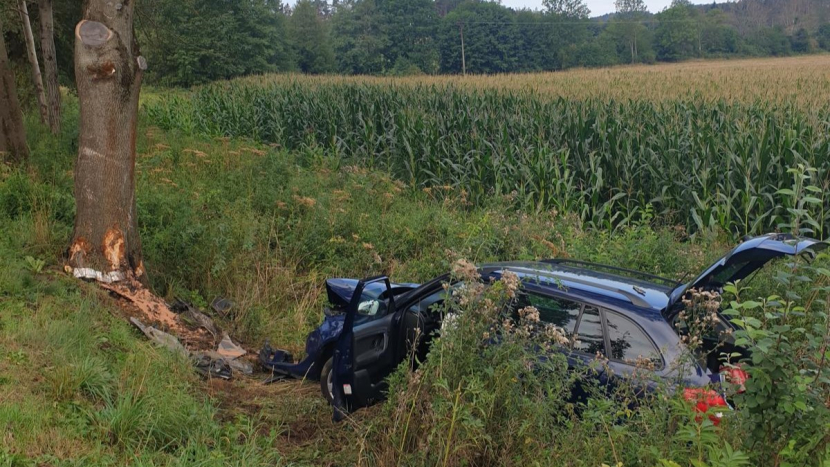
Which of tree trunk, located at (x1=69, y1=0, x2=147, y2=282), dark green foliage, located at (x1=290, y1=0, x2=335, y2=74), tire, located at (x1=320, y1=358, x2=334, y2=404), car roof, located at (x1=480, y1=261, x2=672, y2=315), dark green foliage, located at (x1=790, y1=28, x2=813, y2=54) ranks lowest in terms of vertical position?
tire, located at (x1=320, y1=358, x2=334, y2=404)

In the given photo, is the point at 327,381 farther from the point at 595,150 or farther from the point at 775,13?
the point at 775,13

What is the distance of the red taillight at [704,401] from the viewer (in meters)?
3.60

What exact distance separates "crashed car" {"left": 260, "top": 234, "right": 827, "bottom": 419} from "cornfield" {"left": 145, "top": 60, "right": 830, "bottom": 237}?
3.52 m

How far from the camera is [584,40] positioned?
87.8 m

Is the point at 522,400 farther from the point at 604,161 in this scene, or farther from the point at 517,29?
the point at 517,29

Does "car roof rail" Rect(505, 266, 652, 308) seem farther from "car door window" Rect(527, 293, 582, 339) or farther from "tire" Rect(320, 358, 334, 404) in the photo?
"tire" Rect(320, 358, 334, 404)

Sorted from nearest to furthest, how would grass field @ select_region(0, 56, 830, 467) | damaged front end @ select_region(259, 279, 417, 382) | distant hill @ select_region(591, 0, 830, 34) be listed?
Result: grass field @ select_region(0, 56, 830, 467) < damaged front end @ select_region(259, 279, 417, 382) < distant hill @ select_region(591, 0, 830, 34)

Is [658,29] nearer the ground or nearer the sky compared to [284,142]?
nearer the sky

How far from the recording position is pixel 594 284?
537 cm

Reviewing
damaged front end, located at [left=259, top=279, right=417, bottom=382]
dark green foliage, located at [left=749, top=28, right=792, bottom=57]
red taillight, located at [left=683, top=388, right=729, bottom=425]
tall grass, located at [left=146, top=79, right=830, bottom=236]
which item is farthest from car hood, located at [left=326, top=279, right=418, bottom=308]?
dark green foliage, located at [left=749, top=28, right=792, bottom=57]

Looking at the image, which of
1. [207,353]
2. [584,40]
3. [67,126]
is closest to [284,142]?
[67,126]

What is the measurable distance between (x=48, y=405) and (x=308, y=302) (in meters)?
4.50

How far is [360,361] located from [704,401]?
2.75 meters

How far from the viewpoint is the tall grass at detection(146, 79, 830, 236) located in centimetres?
1112
